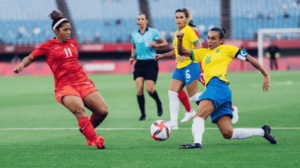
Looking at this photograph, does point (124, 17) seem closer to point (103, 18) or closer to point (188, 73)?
point (103, 18)

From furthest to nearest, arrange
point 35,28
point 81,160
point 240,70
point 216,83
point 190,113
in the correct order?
1. point 35,28
2. point 240,70
3. point 190,113
4. point 216,83
5. point 81,160

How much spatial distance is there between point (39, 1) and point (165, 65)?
12.3 m

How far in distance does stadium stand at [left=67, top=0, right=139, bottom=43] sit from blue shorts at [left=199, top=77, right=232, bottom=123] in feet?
87.8

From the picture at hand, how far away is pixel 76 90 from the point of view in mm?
6348

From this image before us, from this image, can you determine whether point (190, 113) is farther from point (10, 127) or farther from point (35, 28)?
point (35, 28)

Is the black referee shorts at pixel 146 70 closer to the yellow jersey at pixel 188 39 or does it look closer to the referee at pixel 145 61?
the referee at pixel 145 61

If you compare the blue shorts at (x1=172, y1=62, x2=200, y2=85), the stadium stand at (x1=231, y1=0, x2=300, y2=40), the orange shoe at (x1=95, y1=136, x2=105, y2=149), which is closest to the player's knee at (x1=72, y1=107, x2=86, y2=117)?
the orange shoe at (x1=95, y1=136, x2=105, y2=149)

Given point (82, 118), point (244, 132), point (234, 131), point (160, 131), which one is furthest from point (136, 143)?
point (244, 132)

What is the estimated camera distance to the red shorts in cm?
623

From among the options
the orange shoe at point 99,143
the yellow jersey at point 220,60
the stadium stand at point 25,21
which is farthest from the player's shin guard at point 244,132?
the stadium stand at point 25,21

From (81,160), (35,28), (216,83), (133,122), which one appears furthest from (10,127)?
(35,28)

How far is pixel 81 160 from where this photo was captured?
16.8 feet

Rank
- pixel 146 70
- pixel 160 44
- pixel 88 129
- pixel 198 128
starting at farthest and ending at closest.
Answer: pixel 146 70, pixel 160 44, pixel 88 129, pixel 198 128

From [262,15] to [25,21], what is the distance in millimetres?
17813
